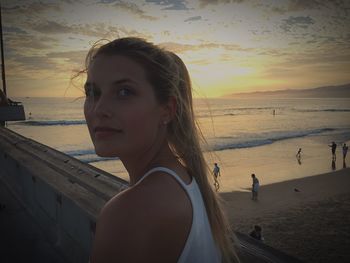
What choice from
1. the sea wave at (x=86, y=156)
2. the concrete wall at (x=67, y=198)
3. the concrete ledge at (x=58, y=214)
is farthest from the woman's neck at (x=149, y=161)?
the sea wave at (x=86, y=156)

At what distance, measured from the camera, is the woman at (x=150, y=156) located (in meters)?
0.94

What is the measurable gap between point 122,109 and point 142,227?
549 mm

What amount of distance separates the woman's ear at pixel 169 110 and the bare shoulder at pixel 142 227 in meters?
0.48

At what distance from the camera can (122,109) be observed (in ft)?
4.23

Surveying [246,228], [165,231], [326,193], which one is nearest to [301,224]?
[246,228]

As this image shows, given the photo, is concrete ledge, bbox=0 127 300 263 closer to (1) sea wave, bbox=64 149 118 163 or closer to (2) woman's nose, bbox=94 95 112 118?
(2) woman's nose, bbox=94 95 112 118

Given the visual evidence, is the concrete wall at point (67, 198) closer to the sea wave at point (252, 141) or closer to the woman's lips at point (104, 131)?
the woman's lips at point (104, 131)

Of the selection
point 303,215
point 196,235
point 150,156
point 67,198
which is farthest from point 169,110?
point 303,215

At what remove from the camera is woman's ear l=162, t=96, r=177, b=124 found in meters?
1.44

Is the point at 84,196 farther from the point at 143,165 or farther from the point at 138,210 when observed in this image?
the point at 138,210

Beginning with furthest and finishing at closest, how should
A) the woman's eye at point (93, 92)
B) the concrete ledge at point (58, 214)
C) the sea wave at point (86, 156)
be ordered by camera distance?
the sea wave at point (86, 156) < the concrete ledge at point (58, 214) < the woman's eye at point (93, 92)

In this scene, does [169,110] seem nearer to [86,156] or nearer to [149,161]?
[149,161]

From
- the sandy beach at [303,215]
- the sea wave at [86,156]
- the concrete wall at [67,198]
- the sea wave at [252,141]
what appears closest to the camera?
the concrete wall at [67,198]

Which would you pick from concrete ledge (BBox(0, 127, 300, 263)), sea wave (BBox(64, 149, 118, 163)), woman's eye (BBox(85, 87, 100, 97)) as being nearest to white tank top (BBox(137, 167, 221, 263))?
woman's eye (BBox(85, 87, 100, 97))
